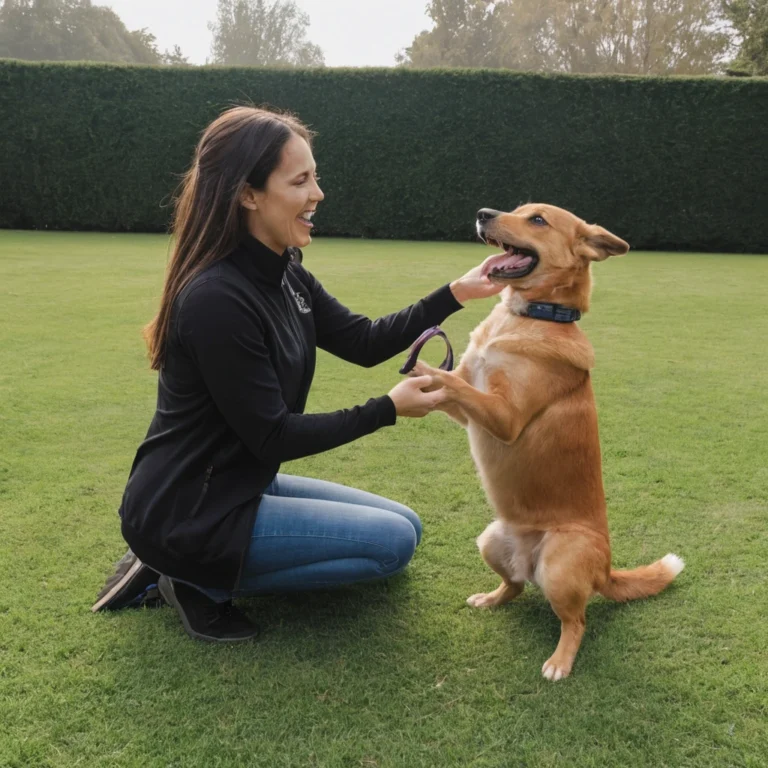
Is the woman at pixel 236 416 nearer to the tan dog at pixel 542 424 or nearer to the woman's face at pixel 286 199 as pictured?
the woman's face at pixel 286 199

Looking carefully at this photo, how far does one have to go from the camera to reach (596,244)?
9.80ft

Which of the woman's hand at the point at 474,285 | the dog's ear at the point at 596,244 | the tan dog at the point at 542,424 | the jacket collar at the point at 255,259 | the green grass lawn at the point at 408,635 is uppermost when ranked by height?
the dog's ear at the point at 596,244

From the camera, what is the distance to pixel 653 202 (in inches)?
665

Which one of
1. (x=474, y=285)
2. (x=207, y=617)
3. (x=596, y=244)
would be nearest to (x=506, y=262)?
(x=474, y=285)

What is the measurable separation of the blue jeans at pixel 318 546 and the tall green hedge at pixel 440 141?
15.4 metres

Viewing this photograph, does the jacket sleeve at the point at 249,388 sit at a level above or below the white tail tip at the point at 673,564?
above

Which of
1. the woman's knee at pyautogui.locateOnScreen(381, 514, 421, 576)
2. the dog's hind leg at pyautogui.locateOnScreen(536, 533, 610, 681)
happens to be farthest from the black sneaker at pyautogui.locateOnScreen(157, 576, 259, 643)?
the dog's hind leg at pyautogui.locateOnScreen(536, 533, 610, 681)

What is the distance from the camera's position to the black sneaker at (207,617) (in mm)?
2617

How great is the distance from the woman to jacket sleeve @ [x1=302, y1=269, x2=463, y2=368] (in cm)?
48

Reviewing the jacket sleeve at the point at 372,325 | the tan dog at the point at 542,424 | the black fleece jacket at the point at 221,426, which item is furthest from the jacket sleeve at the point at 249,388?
the jacket sleeve at the point at 372,325

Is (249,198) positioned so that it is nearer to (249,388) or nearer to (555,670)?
(249,388)

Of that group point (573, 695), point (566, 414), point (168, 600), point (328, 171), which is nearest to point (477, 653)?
point (573, 695)

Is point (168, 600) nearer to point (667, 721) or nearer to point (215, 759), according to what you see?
point (215, 759)

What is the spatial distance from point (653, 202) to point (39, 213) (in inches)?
553
